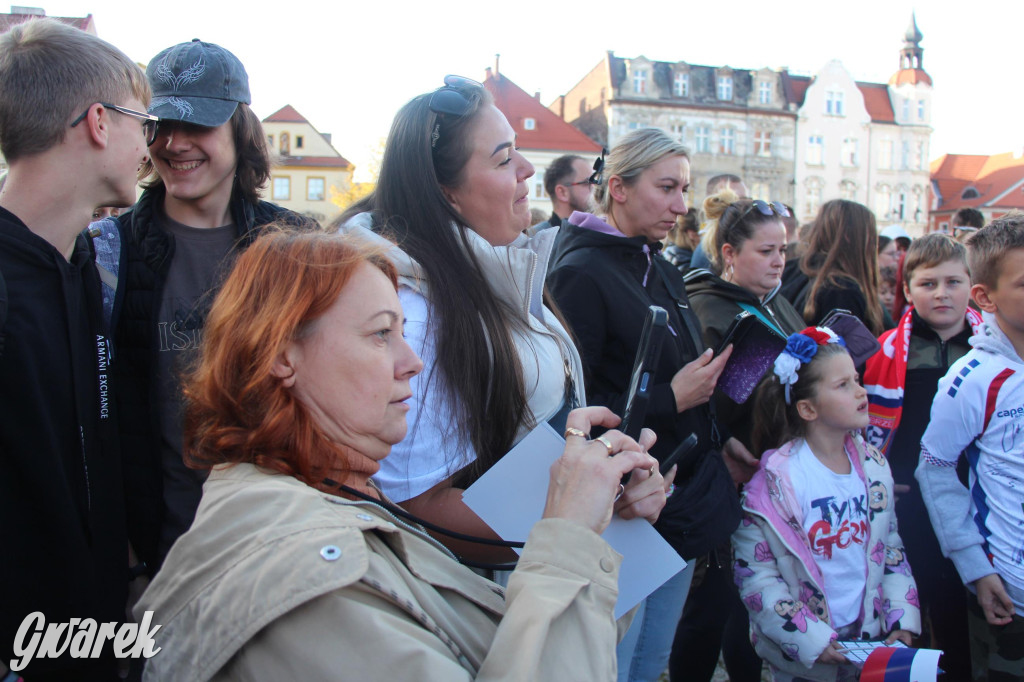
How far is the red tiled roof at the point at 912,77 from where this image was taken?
4525 cm

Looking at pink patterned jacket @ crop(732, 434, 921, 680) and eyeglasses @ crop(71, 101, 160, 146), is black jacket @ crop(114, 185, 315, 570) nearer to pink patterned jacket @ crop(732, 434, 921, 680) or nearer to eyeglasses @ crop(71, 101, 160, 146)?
eyeglasses @ crop(71, 101, 160, 146)

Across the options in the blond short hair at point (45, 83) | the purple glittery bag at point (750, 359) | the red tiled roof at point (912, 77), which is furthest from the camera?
the red tiled roof at point (912, 77)

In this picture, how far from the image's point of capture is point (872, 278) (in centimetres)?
462

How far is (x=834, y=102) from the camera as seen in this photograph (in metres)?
43.5

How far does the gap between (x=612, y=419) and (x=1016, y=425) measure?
7.23ft

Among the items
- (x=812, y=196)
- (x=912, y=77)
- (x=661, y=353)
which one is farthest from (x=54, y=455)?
(x=912, y=77)

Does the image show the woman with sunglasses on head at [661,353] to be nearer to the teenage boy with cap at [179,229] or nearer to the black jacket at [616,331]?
the black jacket at [616,331]

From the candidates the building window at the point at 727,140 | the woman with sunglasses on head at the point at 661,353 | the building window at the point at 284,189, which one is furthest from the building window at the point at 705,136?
the woman with sunglasses on head at the point at 661,353

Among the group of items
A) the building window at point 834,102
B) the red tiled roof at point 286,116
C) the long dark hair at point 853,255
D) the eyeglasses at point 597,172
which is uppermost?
the building window at point 834,102

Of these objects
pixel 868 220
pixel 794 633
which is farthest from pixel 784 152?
pixel 794 633

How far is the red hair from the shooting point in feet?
4.36

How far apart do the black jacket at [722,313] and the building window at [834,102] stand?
45.3 metres

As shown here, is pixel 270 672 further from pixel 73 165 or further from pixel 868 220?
pixel 868 220

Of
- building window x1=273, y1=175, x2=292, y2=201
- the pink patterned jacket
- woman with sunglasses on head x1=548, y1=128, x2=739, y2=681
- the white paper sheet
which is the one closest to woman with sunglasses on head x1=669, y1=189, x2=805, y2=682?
the pink patterned jacket
